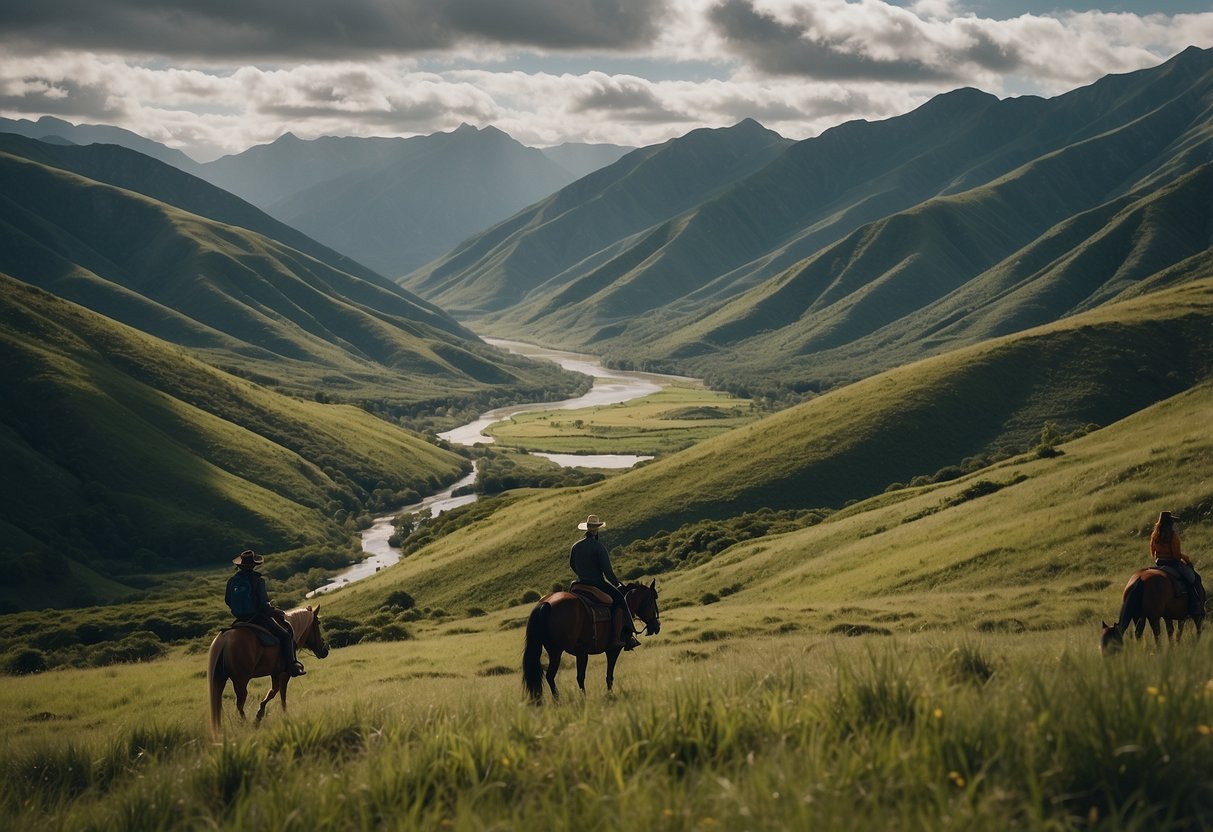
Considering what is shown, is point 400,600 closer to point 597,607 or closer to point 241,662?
point 241,662

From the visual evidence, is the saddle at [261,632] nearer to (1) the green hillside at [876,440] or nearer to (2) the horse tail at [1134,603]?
(2) the horse tail at [1134,603]

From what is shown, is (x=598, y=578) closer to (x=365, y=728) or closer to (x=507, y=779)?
(x=365, y=728)

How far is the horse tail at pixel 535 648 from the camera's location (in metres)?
20.6

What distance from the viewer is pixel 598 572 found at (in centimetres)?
2270

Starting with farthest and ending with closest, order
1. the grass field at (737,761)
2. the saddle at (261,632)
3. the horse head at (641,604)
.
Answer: the horse head at (641,604) → the saddle at (261,632) → the grass field at (737,761)

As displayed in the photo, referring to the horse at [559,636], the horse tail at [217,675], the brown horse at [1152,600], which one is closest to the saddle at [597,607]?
the horse at [559,636]

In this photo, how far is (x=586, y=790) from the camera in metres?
8.48

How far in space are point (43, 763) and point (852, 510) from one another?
76121mm

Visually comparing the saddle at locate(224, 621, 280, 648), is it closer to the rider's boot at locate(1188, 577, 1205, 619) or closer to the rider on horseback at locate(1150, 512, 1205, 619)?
the rider on horseback at locate(1150, 512, 1205, 619)

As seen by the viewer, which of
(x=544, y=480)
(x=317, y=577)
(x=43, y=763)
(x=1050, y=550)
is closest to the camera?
(x=43, y=763)

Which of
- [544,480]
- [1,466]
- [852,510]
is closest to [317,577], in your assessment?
[544,480]

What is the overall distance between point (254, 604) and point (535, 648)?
7250 millimetres

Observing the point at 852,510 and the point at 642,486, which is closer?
the point at 852,510

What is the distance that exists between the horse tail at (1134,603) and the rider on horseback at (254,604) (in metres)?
19.6
